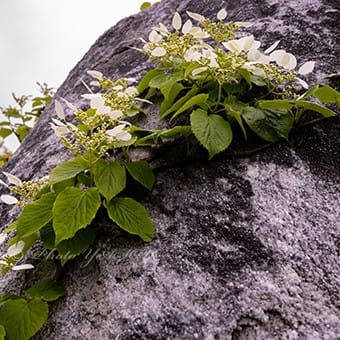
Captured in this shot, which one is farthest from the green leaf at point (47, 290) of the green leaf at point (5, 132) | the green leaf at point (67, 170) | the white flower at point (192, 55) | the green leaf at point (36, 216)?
the green leaf at point (5, 132)

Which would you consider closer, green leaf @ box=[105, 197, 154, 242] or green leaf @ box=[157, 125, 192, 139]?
green leaf @ box=[105, 197, 154, 242]

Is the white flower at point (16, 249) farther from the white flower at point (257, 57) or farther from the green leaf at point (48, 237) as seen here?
the white flower at point (257, 57)

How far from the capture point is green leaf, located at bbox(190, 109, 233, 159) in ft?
3.39

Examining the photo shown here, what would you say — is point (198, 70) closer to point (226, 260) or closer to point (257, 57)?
point (257, 57)

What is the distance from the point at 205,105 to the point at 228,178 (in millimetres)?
217

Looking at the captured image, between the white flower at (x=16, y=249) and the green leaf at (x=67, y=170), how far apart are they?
179mm

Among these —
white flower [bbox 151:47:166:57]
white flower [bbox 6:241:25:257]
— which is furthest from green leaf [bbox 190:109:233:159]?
white flower [bbox 6:241:25:257]

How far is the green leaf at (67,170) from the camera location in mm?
991

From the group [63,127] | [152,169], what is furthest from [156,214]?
[63,127]

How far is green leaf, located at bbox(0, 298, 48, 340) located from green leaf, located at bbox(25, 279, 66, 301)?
27mm

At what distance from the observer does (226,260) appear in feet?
3.06

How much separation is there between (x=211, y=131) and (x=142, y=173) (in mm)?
212

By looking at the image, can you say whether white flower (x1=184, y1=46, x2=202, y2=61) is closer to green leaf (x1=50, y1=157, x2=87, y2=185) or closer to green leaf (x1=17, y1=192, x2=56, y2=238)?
green leaf (x1=50, y1=157, x2=87, y2=185)

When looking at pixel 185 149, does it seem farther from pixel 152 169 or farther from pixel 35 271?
pixel 35 271
